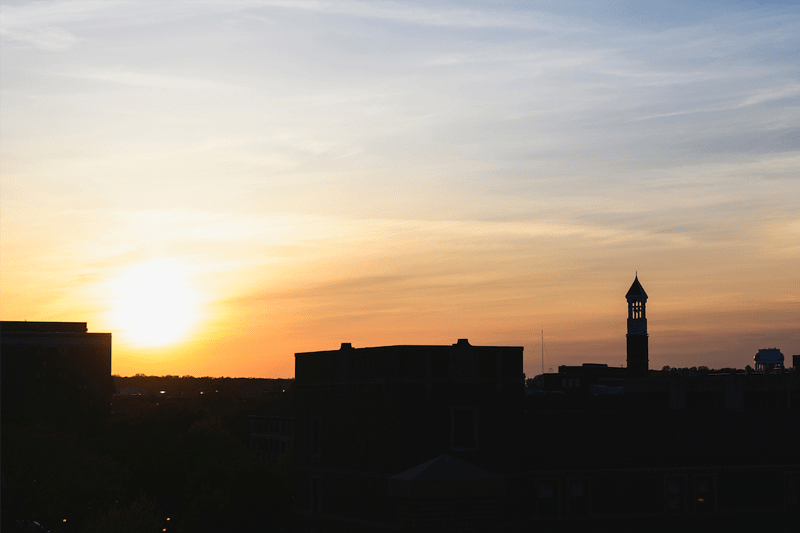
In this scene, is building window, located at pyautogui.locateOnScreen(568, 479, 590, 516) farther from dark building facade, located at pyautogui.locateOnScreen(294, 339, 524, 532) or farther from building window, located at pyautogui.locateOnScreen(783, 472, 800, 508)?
building window, located at pyautogui.locateOnScreen(783, 472, 800, 508)

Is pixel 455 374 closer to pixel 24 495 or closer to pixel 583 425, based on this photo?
pixel 583 425

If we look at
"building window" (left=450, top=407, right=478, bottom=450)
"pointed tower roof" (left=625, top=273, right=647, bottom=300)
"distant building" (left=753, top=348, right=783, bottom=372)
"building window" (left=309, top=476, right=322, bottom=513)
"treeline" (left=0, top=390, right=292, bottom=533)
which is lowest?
"treeline" (left=0, top=390, right=292, bottom=533)

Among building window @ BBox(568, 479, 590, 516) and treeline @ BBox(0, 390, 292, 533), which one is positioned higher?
building window @ BBox(568, 479, 590, 516)

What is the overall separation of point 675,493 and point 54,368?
15097 centimetres

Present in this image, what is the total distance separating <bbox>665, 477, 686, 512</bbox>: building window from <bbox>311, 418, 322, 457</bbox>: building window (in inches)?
767

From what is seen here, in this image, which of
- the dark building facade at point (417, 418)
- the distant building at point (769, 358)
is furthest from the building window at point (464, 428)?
the distant building at point (769, 358)

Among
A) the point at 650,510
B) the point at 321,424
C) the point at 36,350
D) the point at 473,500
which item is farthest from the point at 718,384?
the point at 36,350

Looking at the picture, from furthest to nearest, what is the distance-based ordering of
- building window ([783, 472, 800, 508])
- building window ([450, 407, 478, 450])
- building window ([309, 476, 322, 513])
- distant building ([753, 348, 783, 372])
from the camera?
distant building ([753, 348, 783, 372])
building window ([309, 476, 322, 513])
building window ([783, 472, 800, 508])
building window ([450, 407, 478, 450])

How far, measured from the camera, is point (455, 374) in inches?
1905

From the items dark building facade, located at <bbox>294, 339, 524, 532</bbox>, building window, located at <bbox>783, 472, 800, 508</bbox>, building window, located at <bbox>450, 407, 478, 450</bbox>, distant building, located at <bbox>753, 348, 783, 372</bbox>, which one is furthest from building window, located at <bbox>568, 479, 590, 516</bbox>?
distant building, located at <bbox>753, 348, 783, 372</bbox>

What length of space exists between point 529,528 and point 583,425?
8.08 m

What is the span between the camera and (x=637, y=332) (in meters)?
154

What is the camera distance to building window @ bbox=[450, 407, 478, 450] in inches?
1905

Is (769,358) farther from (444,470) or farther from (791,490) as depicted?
(444,470)
